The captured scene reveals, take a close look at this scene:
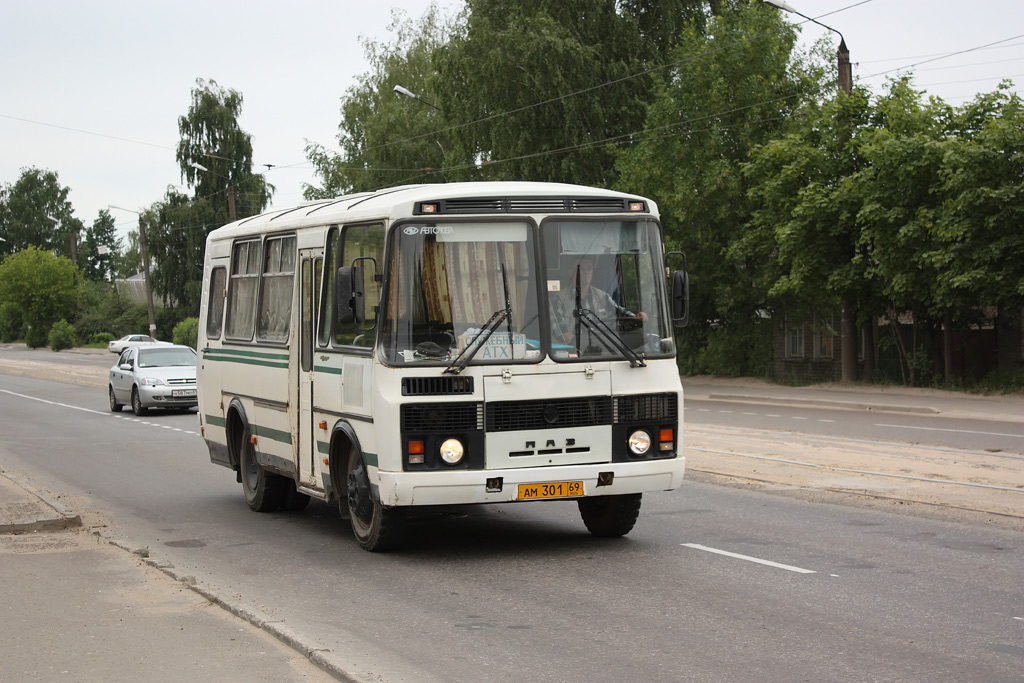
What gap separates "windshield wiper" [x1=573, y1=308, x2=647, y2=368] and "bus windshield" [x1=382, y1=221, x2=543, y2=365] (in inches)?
14.6

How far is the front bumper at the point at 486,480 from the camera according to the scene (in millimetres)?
9383

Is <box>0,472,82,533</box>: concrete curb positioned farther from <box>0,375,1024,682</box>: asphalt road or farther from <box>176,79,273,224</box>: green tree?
<box>176,79,273,224</box>: green tree

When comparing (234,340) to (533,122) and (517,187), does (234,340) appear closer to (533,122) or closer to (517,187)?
(517,187)

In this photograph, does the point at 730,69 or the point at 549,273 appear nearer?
the point at 549,273

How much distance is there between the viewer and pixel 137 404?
96.3 feet

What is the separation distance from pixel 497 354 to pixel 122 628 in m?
3.33

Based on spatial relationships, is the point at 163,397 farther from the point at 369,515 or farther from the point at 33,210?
the point at 33,210

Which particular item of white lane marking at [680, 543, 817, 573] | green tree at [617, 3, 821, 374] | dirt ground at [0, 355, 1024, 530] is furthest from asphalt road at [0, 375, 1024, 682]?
green tree at [617, 3, 821, 374]

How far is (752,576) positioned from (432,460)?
7.68 feet

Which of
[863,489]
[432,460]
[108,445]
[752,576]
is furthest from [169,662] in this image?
[108,445]

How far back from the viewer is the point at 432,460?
9430 millimetres

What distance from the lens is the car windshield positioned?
99.8ft

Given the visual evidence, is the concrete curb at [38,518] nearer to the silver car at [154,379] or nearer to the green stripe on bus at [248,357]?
the green stripe on bus at [248,357]

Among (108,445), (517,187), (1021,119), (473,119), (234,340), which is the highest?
(473,119)
